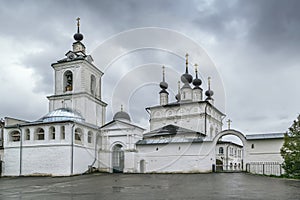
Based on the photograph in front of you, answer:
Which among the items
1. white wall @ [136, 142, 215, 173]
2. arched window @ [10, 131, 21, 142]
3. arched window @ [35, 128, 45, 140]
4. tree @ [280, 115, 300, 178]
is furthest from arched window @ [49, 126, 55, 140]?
tree @ [280, 115, 300, 178]

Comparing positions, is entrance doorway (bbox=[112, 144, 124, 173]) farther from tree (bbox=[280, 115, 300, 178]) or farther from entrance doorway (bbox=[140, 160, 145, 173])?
tree (bbox=[280, 115, 300, 178])

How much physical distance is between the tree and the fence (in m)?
4.03

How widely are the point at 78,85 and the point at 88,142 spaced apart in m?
6.73

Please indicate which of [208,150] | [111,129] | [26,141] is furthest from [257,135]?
[26,141]

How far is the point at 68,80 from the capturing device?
33.1 m

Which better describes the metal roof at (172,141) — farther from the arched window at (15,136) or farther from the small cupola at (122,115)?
the arched window at (15,136)

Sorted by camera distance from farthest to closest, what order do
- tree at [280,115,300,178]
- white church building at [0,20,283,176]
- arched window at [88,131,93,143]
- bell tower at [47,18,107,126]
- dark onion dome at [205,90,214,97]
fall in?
dark onion dome at [205,90,214,97], bell tower at [47,18,107,126], arched window at [88,131,93,143], white church building at [0,20,283,176], tree at [280,115,300,178]

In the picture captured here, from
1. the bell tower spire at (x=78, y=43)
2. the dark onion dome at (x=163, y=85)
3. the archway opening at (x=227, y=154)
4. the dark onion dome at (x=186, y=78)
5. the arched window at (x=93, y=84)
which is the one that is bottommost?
the archway opening at (x=227, y=154)

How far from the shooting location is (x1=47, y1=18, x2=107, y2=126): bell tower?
103 feet

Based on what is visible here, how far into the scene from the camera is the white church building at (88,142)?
24.7 metres

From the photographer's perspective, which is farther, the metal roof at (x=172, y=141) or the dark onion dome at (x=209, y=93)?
the dark onion dome at (x=209, y=93)

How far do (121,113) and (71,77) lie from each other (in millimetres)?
6717

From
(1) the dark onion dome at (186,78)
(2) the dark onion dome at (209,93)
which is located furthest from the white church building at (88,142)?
(2) the dark onion dome at (209,93)

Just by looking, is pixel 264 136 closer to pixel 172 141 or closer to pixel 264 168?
pixel 264 168
